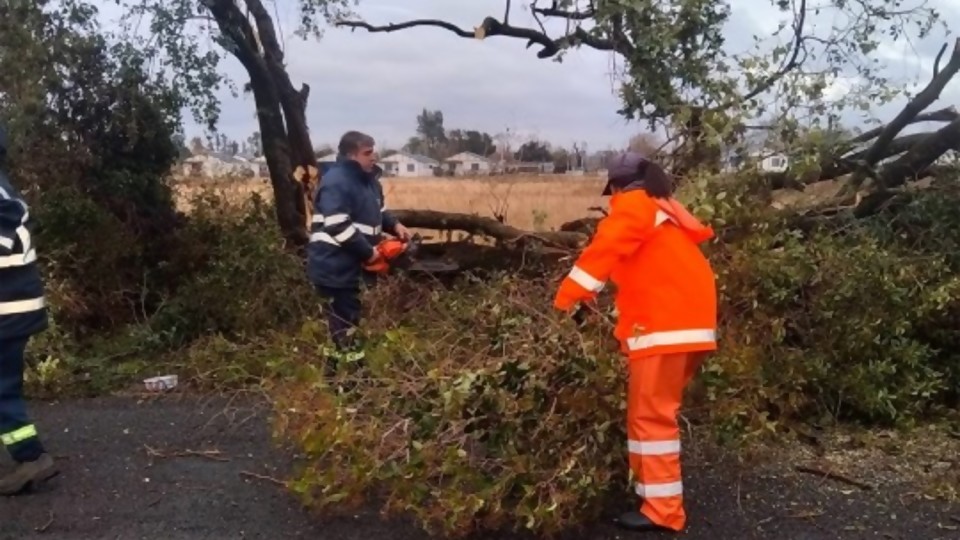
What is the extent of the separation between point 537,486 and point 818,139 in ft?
13.0

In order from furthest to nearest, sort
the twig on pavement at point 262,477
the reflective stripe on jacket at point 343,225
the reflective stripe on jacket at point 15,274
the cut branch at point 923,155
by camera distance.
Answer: the cut branch at point 923,155
the reflective stripe on jacket at point 343,225
the twig on pavement at point 262,477
the reflective stripe on jacket at point 15,274

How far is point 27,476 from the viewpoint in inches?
227

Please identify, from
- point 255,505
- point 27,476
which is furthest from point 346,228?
point 27,476

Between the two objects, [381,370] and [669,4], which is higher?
[669,4]

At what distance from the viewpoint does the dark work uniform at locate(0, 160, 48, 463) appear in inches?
222

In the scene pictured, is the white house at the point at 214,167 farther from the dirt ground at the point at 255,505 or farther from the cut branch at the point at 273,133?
the dirt ground at the point at 255,505

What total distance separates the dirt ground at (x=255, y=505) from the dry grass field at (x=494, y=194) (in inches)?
147

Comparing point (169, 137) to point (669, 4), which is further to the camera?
point (169, 137)

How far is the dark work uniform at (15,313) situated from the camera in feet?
18.5

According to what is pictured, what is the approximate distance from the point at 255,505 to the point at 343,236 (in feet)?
6.86

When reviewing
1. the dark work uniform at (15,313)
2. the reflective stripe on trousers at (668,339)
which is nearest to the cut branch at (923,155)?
the reflective stripe on trousers at (668,339)

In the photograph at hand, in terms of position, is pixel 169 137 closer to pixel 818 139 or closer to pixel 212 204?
pixel 212 204

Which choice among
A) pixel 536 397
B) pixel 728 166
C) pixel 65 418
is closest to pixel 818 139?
pixel 728 166

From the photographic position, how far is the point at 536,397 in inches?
200
